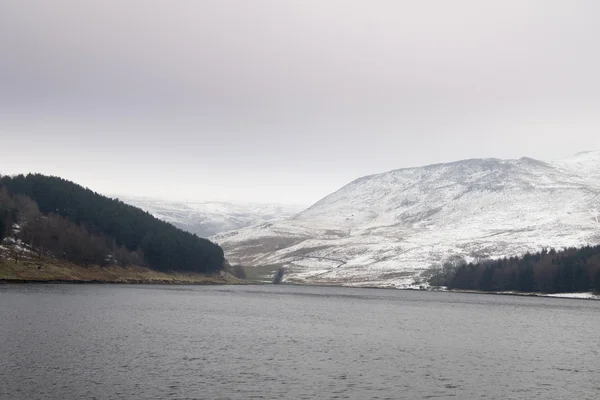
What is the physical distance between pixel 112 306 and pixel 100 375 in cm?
6650

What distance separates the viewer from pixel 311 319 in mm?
115875

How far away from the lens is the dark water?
165 ft

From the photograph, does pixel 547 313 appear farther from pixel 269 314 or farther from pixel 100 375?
pixel 100 375

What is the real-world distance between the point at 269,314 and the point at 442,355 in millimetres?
54243

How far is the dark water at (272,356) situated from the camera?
5044 centimetres

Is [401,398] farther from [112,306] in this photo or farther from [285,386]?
[112,306]

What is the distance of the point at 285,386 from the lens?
171ft

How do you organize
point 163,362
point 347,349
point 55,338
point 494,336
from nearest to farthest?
point 163,362
point 55,338
point 347,349
point 494,336

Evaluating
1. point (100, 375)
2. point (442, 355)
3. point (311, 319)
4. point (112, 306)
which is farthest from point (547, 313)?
point (100, 375)

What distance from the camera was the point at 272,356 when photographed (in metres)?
67.4

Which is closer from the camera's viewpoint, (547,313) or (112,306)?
(112,306)

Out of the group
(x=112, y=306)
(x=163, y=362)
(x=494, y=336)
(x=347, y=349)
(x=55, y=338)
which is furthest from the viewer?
(x=112, y=306)

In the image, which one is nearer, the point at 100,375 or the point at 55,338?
the point at 100,375

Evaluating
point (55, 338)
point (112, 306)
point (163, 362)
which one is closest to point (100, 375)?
point (163, 362)
